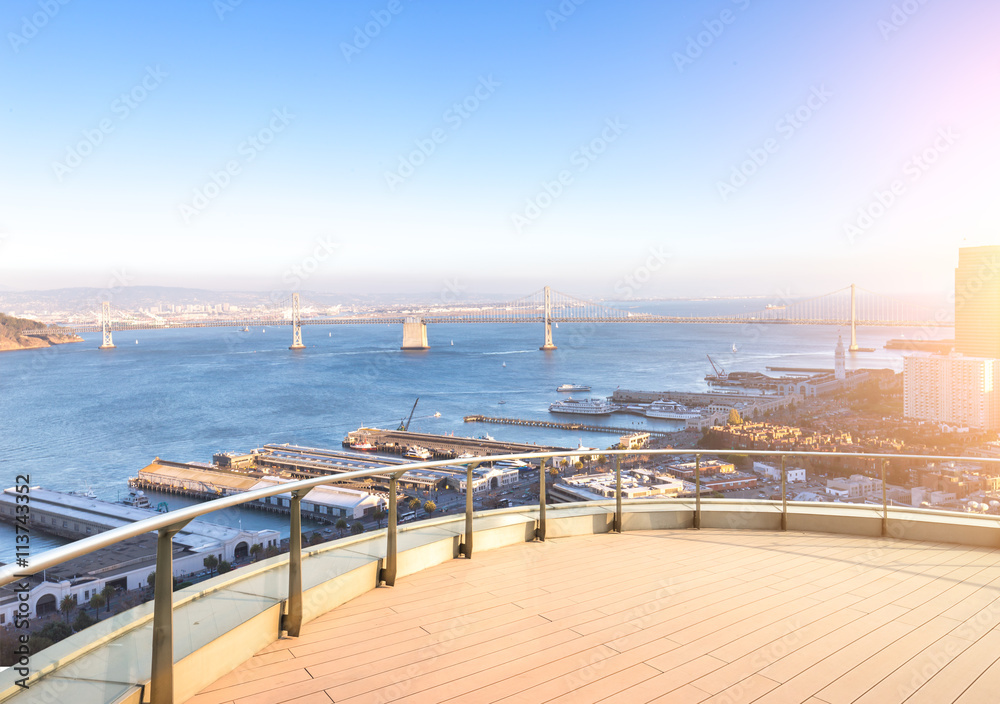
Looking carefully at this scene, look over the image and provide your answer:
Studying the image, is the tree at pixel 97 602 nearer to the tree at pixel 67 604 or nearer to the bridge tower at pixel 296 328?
the tree at pixel 67 604

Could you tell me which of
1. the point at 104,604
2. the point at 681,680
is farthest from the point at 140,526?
the point at 681,680

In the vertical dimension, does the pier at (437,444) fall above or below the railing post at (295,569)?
below

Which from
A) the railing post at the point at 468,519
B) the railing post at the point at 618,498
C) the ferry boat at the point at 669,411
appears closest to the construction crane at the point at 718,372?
the ferry boat at the point at 669,411

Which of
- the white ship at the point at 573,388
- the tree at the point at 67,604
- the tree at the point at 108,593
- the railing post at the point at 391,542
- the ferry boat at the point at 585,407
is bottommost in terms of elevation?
the ferry boat at the point at 585,407

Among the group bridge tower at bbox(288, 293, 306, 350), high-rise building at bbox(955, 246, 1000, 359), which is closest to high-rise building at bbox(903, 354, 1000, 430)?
high-rise building at bbox(955, 246, 1000, 359)

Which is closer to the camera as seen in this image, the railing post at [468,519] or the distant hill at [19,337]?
the railing post at [468,519]

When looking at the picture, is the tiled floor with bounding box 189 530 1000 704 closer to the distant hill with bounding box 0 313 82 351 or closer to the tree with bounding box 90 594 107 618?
the tree with bounding box 90 594 107 618
